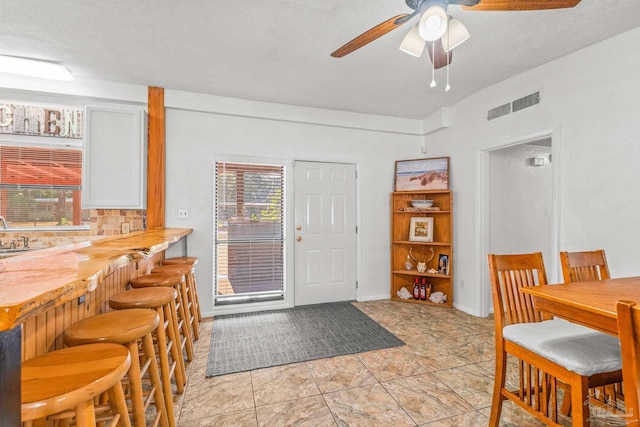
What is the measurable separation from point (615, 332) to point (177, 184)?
3732 mm

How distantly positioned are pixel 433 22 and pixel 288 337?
281cm

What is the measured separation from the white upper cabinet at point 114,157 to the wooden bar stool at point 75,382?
236 centimetres

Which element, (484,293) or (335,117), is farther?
(335,117)

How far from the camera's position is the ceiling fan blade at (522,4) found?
146 centimetres

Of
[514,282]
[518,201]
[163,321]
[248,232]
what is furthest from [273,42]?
[518,201]

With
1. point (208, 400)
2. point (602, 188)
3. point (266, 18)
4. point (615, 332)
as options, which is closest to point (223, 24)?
point (266, 18)

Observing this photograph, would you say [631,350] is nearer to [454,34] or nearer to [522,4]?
[522,4]

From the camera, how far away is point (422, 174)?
4027 mm

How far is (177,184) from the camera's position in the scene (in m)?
3.40

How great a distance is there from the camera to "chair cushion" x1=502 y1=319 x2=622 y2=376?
127cm

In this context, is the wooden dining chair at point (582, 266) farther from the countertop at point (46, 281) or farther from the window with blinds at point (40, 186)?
the window with blinds at point (40, 186)

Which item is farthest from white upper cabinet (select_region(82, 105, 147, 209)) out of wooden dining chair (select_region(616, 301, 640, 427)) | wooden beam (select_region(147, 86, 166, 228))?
wooden dining chair (select_region(616, 301, 640, 427))

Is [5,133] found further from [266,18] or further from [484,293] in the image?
[484,293]

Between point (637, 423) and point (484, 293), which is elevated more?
point (637, 423)
